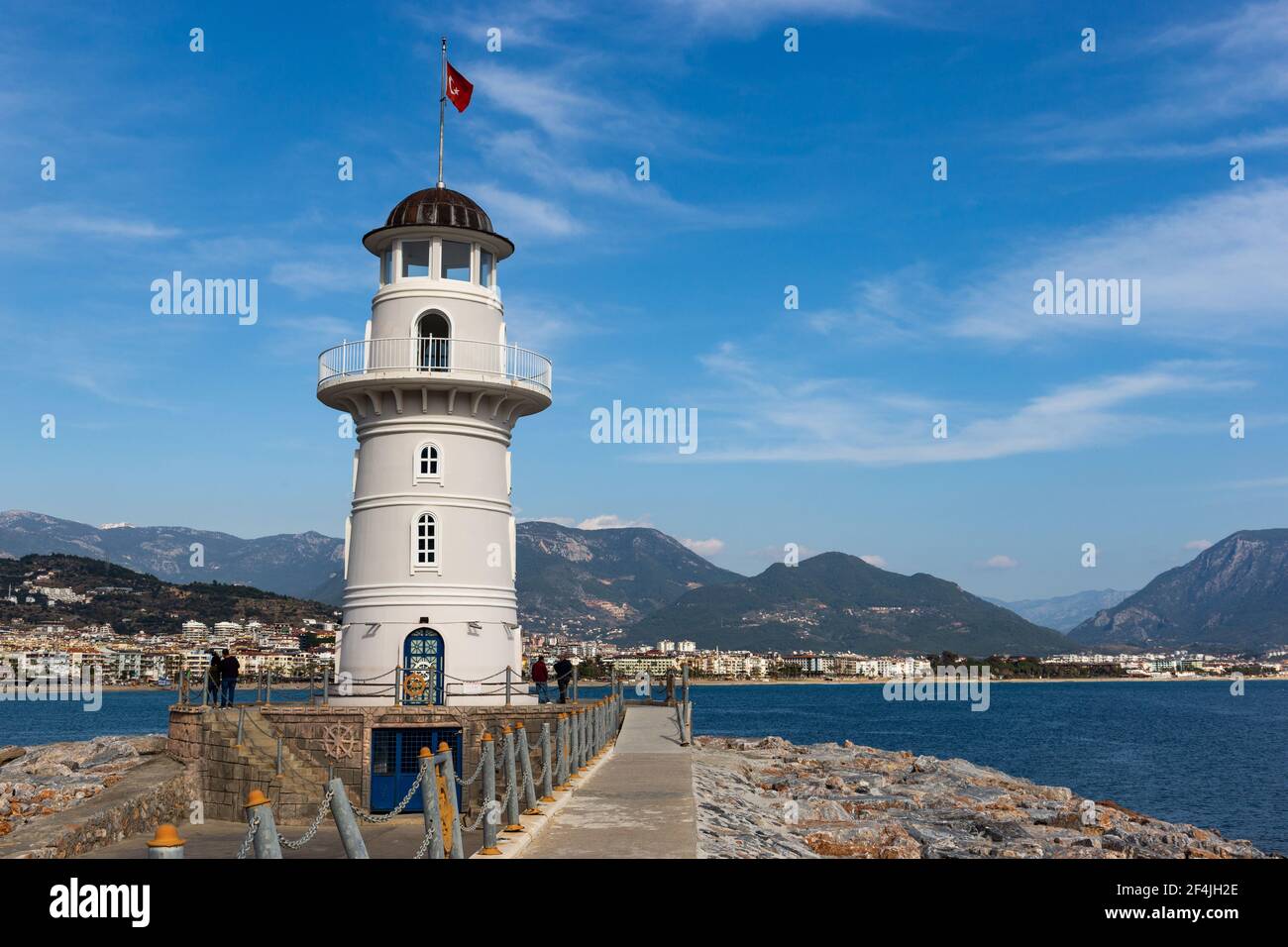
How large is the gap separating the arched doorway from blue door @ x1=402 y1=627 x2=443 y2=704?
6.29 metres

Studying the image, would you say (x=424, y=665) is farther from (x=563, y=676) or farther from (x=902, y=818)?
(x=902, y=818)

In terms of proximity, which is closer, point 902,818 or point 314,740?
point 902,818

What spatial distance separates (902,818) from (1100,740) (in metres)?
54.8

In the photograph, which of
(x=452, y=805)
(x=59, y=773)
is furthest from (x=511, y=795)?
(x=59, y=773)

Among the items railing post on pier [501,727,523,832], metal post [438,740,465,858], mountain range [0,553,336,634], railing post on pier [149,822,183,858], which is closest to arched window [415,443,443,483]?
railing post on pier [501,727,523,832]

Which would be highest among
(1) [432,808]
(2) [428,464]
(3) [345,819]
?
(2) [428,464]

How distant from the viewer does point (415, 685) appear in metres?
28.0

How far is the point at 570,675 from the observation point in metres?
31.8

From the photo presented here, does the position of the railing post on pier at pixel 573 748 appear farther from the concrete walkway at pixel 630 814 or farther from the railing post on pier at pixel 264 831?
the railing post on pier at pixel 264 831

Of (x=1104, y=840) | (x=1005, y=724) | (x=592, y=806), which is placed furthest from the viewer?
(x=1005, y=724)
